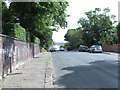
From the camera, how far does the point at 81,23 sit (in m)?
68.6

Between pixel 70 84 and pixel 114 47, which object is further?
pixel 114 47

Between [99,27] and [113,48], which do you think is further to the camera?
[99,27]

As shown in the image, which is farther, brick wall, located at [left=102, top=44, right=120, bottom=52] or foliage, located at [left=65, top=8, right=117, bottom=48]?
foliage, located at [left=65, top=8, right=117, bottom=48]

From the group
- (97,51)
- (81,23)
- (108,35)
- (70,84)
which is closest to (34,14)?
(70,84)

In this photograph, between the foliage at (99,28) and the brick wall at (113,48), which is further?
the foliage at (99,28)

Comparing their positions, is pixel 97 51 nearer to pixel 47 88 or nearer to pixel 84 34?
pixel 84 34

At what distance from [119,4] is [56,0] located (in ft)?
113

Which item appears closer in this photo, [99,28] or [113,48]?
[113,48]

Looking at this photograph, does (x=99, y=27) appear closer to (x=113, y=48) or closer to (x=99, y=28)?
(x=99, y=28)

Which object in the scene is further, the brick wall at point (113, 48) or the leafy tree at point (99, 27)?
the leafy tree at point (99, 27)

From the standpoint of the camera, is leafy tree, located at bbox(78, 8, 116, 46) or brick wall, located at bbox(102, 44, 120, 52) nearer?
brick wall, located at bbox(102, 44, 120, 52)

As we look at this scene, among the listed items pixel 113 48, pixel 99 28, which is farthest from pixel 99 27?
pixel 113 48

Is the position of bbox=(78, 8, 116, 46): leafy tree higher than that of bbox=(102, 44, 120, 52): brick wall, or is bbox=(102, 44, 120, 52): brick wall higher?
bbox=(78, 8, 116, 46): leafy tree

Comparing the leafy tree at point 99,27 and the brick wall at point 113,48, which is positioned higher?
the leafy tree at point 99,27
